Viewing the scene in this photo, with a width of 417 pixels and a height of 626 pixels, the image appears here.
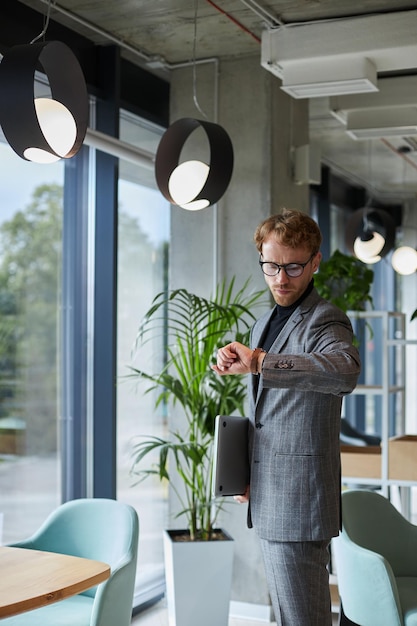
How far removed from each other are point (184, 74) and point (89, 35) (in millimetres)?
723

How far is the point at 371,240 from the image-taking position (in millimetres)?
7148

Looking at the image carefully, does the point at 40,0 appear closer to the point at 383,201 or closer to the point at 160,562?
the point at 160,562

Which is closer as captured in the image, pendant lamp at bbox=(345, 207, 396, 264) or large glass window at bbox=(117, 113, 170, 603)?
large glass window at bbox=(117, 113, 170, 603)

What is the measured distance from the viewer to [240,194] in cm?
490

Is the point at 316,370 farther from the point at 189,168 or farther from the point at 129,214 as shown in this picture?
the point at 129,214

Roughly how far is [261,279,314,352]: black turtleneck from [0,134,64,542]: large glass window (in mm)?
1878

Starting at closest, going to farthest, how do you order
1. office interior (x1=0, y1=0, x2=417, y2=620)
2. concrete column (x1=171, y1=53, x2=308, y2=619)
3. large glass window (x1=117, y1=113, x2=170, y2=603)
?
office interior (x1=0, y1=0, x2=417, y2=620) < concrete column (x1=171, y1=53, x2=308, y2=619) < large glass window (x1=117, y1=113, x2=170, y2=603)

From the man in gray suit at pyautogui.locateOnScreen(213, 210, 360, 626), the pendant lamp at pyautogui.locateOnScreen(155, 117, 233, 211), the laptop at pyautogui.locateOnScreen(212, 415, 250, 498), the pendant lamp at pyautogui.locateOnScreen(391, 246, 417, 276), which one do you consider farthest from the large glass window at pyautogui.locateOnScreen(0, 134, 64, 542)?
the pendant lamp at pyautogui.locateOnScreen(391, 246, 417, 276)

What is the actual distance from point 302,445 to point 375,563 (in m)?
0.96

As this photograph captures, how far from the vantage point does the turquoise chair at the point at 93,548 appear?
304 centimetres

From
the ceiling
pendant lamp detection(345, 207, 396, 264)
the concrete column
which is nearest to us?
the ceiling

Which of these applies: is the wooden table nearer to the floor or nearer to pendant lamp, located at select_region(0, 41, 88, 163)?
pendant lamp, located at select_region(0, 41, 88, 163)

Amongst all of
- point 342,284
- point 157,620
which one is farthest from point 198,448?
point 342,284

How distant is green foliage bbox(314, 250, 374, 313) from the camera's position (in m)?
5.04
